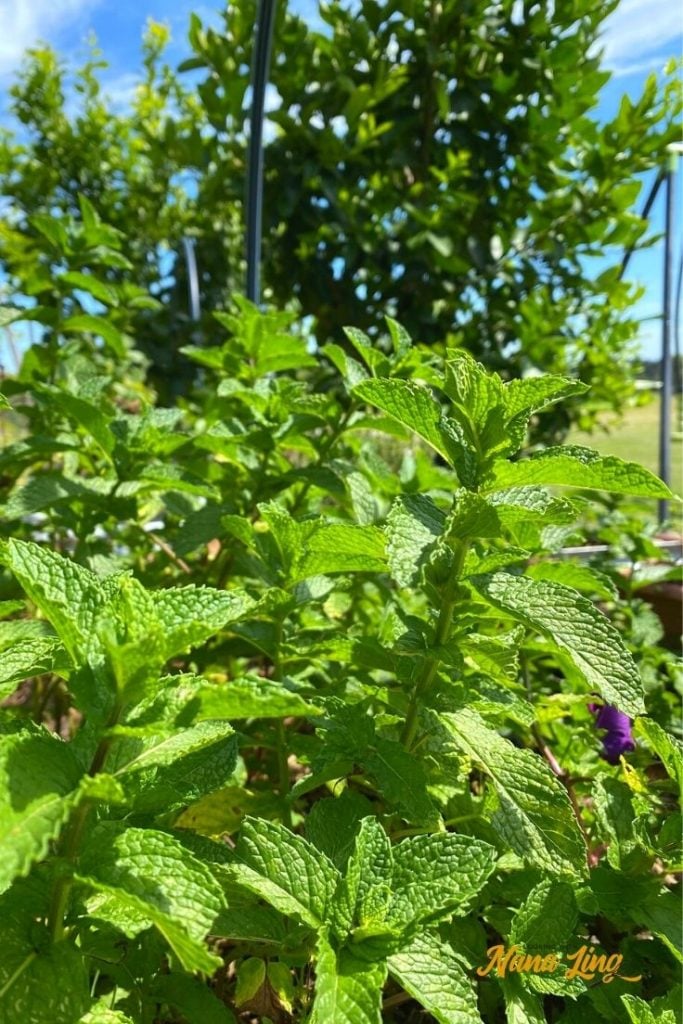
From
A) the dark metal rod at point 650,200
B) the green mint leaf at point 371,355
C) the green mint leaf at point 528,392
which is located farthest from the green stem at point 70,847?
the dark metal rod at point 650,200

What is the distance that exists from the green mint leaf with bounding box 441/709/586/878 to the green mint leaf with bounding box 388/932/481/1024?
→ 17 centimetres

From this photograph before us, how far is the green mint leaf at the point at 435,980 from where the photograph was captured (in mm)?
657

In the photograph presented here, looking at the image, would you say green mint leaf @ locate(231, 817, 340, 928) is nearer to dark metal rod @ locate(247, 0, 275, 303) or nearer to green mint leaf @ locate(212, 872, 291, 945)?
green mint leaf @ locate(212, 872, 291, 945)

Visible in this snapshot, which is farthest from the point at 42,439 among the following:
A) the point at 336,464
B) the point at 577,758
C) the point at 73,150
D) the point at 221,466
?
the point at 73,150

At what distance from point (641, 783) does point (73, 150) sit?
4624 mm

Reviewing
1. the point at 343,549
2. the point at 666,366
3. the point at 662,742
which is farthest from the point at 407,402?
the point at 666,366

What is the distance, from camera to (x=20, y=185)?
449 cm

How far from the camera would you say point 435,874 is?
0.70m

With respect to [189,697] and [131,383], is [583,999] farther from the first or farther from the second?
[131,383]

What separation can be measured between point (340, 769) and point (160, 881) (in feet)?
1.32

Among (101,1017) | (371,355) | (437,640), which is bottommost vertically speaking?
(101,1017)

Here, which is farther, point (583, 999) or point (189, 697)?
point (583, 999)

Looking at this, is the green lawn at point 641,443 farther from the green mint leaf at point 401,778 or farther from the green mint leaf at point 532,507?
the green mint leaf at point 401,778

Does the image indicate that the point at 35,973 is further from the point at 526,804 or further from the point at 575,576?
the point at 575,576
